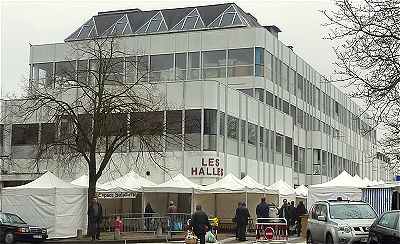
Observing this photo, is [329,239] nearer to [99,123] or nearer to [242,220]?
[242,220]

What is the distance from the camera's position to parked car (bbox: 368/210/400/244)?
16859mm

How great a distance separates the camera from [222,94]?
1597 inches

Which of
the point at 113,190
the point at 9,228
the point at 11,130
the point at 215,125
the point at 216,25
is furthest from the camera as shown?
the point at 216,25

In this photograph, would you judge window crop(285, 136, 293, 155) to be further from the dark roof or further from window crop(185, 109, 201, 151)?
window crop(185, 109, 201, 151)

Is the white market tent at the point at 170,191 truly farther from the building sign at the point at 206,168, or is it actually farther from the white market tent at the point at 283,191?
the white market tent at the point at 283,191

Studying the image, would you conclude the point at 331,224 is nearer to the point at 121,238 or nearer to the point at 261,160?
the point at 121,238

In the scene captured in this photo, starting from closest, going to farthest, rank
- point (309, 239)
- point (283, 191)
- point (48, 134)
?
point (309, 239), point (48, 134), point (283, 191)

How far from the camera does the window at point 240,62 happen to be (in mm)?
48812

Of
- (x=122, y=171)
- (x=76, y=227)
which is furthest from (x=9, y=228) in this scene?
(x=122, y=171)

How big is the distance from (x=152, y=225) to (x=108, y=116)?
5320 mm

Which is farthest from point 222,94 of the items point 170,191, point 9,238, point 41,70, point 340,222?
point 340,222

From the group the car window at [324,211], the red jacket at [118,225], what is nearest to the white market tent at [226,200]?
the red jacket at [118,225]

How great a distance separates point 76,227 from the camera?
106ft

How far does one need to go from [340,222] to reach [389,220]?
398cm
